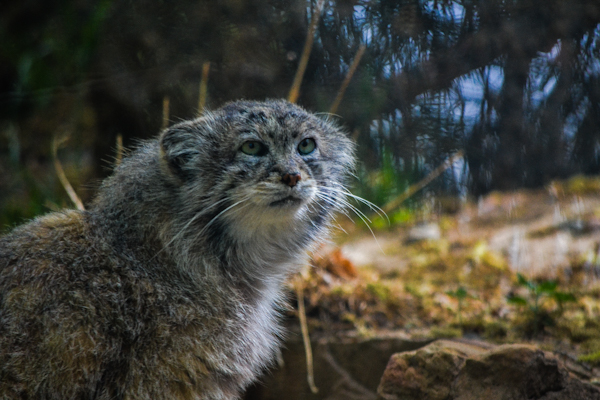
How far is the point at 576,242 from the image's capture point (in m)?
5.61

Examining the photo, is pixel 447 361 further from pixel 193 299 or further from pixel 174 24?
pixel 174 24

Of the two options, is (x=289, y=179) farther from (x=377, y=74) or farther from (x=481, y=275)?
(x=481, y=275)

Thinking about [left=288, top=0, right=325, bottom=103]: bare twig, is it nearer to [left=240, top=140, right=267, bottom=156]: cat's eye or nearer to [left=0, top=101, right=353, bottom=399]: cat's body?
[left=0, top=101, right=353, bottom=399]: cat's body

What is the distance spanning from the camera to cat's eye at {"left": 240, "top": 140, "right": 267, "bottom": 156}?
344 cm

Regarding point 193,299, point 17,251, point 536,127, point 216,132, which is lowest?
point 193,299

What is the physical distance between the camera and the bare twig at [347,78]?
401 cm

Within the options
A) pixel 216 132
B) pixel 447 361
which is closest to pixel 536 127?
pixel 447 361

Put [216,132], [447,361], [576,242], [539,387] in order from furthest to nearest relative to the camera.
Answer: [576,242] < [216,132] < [447,361] < [539,387]

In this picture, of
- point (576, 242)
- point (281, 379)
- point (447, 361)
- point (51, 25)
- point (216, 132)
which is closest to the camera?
point (447, 361)

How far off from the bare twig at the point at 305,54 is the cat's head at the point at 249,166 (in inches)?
34.3

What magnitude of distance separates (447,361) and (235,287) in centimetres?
149

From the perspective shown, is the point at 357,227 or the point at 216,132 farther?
the point at 357,227

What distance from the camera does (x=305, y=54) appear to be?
4.49m

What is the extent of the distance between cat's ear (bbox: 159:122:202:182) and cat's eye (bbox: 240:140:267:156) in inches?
13.0
